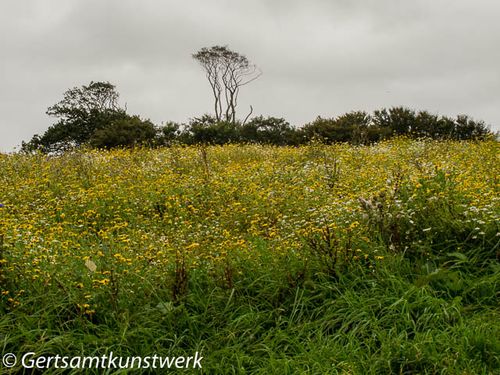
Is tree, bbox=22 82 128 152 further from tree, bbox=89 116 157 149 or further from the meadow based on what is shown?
the meadow

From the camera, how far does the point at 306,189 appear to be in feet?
23.7

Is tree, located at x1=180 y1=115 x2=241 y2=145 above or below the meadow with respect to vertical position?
above

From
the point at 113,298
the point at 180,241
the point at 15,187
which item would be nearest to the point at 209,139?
the point at 15,187

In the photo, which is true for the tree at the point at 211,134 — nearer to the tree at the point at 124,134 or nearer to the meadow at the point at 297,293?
the tree at the point at 124,134

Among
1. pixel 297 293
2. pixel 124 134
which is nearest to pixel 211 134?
pixel 124 134

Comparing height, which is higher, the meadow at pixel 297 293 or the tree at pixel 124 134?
the tree at pixel 124 134

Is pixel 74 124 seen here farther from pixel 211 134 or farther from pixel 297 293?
pixel 297 293

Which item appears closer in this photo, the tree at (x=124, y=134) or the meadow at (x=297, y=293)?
the meadow at (x=297, y=293)

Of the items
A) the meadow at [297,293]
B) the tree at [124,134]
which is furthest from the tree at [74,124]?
the meadow at [297,293]

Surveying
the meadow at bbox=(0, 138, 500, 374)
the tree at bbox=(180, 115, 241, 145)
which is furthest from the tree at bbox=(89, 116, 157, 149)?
the meadow at bbox=(0, 138, 500, 374)

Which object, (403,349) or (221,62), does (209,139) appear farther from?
(403,349)

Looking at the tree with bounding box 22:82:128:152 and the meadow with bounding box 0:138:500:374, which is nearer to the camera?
the meadow with bounding box 0:138:500:374

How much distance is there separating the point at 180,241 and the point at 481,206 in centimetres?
310

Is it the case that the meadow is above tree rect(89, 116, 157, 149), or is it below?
below
